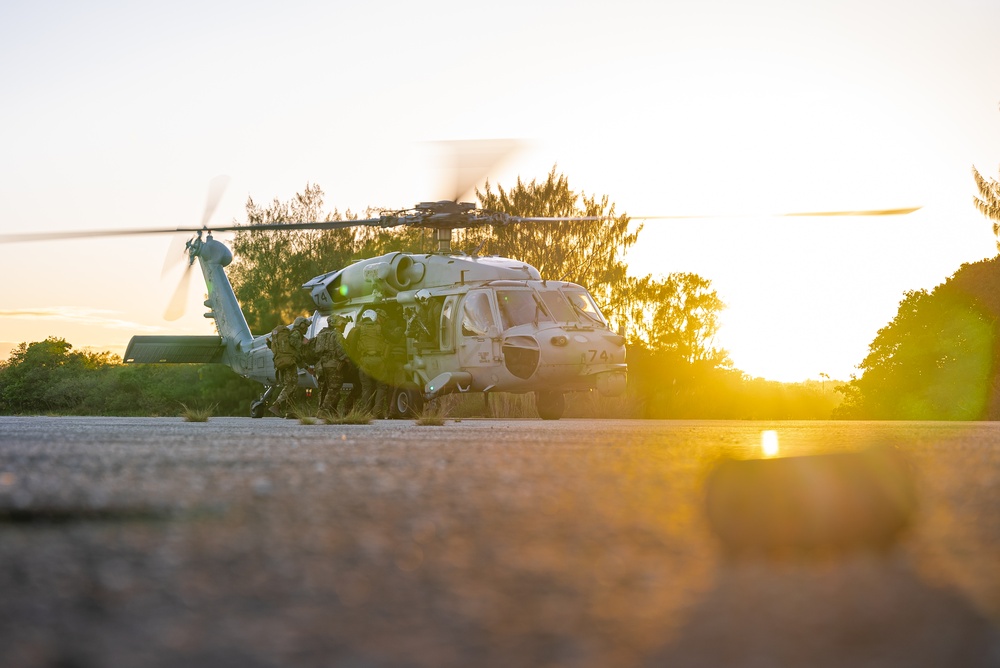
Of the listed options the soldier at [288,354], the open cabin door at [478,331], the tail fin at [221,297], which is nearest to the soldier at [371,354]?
the soldier at [288,354]

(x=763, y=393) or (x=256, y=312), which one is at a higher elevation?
(x=256, y=312)

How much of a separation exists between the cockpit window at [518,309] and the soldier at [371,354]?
2.25m

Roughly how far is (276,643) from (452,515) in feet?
5.41

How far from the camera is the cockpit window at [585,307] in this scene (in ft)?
58.2

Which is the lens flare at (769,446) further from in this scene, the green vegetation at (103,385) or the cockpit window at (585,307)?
the green vegetation at (103,385)

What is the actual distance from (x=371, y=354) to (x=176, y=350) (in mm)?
9566

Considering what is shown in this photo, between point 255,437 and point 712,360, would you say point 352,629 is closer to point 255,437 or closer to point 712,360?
point 255,437

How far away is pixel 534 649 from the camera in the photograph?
6.57 feet

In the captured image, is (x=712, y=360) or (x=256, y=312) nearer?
(x=712, y=360)

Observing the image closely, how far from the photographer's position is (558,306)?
57.7ft

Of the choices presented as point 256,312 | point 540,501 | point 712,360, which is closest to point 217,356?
point 256,312

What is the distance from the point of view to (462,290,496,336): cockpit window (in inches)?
677

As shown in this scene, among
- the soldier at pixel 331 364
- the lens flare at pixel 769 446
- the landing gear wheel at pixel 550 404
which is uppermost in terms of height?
the soldier at pixel 331 364

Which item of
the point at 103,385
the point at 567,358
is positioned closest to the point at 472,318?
the point at 567,358
